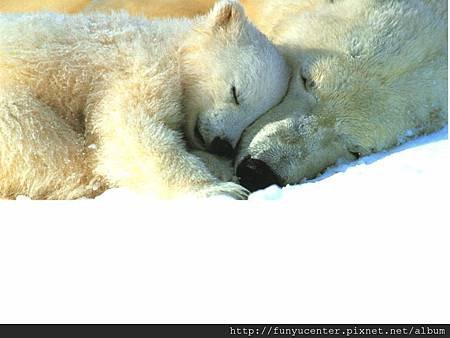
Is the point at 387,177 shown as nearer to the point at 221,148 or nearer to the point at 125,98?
the point at 221,148

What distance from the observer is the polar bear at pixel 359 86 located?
8.62ft

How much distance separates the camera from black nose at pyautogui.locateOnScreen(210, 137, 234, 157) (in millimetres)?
2537

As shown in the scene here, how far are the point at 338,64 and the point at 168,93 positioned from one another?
639mm

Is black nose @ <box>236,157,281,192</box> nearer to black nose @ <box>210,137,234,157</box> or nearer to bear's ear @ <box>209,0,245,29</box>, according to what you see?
black nose @ <box>210,137,234,157</box>

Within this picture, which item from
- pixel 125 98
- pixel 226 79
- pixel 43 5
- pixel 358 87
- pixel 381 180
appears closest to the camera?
pixel 381 180

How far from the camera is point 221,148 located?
101 inches

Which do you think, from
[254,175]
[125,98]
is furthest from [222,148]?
[125,98]

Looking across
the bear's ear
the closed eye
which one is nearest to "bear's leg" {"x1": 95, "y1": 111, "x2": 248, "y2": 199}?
the closed eye

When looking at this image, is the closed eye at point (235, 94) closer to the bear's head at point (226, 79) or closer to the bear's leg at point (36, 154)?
the bear's head at point (226, 79)

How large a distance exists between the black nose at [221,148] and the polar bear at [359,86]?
0.04m

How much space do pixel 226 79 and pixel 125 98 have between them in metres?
0.33

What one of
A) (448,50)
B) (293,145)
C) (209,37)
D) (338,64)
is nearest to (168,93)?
(209,37)

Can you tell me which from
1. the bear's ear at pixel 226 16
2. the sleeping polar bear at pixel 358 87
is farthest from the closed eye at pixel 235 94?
the bear's ear at pixel 226 16

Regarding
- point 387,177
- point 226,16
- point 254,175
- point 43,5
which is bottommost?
point 254,175
